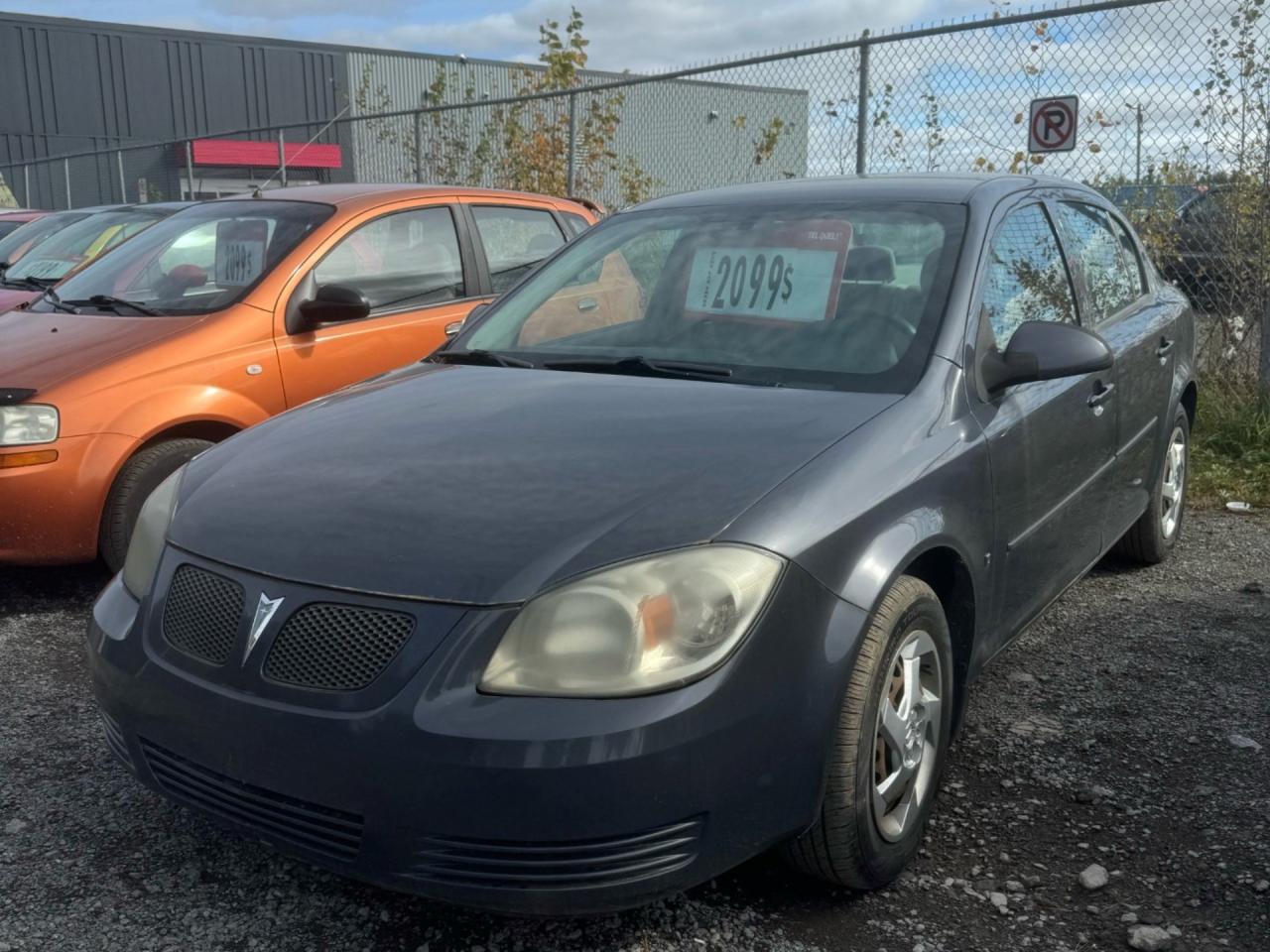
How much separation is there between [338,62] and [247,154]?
200 inches

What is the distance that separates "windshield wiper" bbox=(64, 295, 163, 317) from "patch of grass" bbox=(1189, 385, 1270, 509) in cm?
521

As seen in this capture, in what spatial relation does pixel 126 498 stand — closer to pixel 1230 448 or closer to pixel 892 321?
pixel 892 321

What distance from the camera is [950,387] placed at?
2.89m

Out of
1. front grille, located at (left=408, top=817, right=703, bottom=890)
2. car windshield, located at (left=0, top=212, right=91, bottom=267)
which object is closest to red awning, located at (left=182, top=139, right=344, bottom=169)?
car windshield, located at (left=0, top=212, right=91, bottom=267)

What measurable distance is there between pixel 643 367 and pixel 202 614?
132 centimetres

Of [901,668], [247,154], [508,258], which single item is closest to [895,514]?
[901,668]

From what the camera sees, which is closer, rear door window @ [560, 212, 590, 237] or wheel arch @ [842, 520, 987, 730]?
wheel arch @ [842, 520, 987, 730]

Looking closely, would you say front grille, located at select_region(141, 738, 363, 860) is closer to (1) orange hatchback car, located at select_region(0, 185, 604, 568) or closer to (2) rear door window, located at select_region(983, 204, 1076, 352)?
(1) orange hatchback car, located at select_region(0, 185, 604, 568)

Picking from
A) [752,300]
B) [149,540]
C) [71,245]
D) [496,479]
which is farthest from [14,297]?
[496,479]

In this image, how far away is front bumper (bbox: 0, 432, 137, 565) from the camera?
4309 millimetres

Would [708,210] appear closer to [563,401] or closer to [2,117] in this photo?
[563,401]

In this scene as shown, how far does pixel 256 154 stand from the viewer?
34469 mm

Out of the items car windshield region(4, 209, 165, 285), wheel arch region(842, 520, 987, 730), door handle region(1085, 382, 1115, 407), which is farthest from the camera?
car windshield region(4, 209, 165, 285)

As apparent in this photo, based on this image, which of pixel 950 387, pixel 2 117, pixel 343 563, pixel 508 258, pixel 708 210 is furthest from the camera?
pixel 2 117
